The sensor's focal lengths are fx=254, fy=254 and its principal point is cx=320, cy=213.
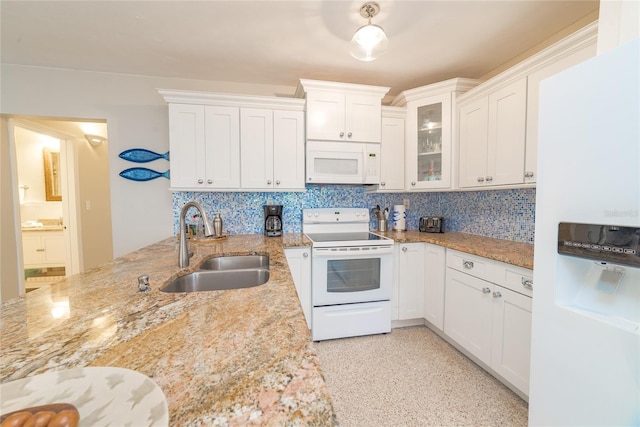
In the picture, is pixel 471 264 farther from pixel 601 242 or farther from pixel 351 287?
pixel 601 242

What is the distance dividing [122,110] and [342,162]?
2.30 m

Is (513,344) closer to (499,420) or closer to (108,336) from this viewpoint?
(499,420)

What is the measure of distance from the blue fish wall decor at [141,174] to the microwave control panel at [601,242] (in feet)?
10.2

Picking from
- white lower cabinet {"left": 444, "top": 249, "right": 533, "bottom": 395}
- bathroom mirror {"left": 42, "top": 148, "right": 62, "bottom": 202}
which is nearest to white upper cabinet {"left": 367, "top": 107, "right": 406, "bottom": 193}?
white lower cabinet {"left": 444, "top": 249, "right": 533, "bottom": 395}

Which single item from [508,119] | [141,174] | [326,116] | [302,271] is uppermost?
[326,116]

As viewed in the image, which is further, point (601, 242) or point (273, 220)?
point (273, 220)

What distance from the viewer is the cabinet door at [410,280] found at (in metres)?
2.47

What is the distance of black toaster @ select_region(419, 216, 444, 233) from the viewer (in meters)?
2.73

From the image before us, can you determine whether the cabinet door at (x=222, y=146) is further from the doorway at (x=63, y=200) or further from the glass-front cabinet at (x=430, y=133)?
the doorway at (x=63, y=200)

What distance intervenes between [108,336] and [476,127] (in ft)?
8.92

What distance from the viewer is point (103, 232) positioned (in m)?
4.04

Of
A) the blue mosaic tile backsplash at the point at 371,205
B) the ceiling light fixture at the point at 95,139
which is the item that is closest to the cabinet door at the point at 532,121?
the blue mosaic tile backsplash at the point at 371,205

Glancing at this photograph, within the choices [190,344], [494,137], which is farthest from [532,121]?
[190,344]

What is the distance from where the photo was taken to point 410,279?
8.16 ft
